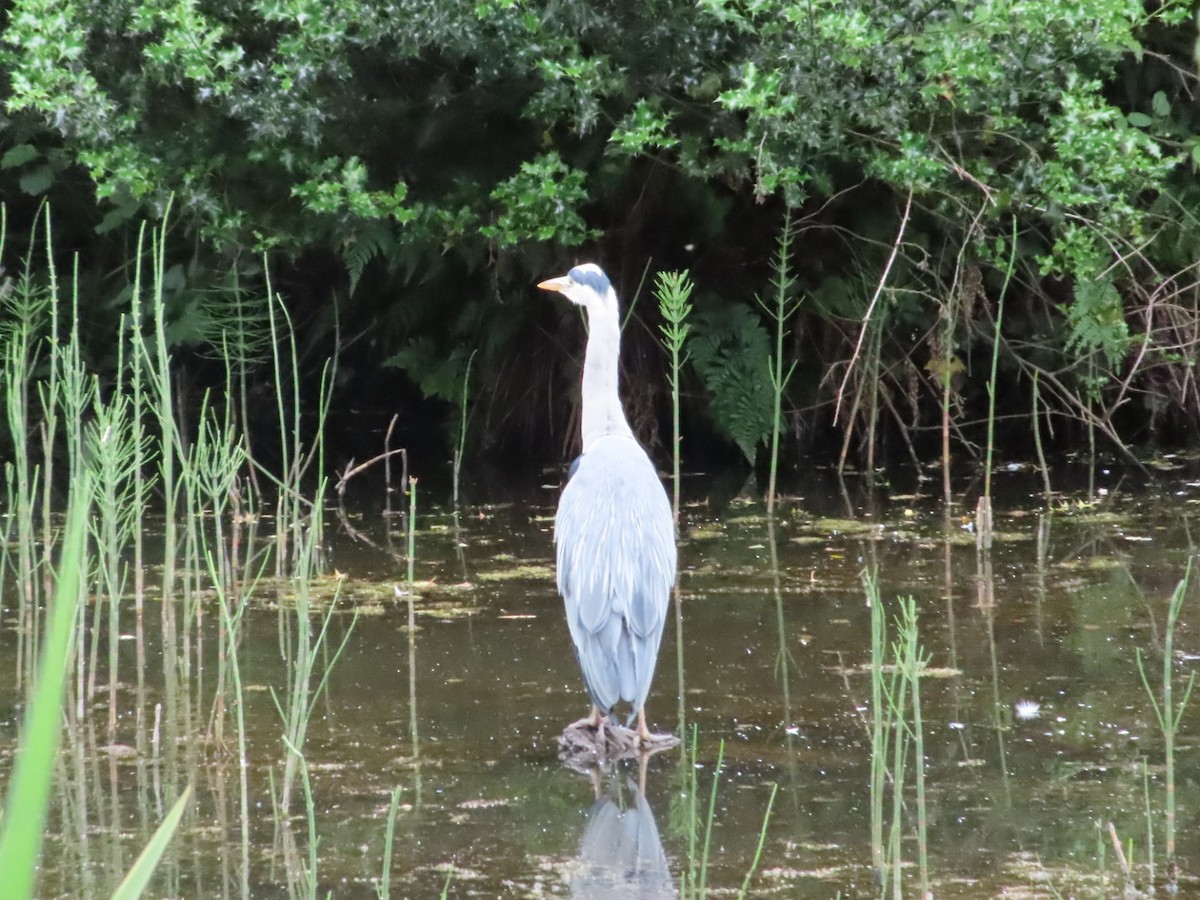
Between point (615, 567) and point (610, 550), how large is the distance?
0.28ft

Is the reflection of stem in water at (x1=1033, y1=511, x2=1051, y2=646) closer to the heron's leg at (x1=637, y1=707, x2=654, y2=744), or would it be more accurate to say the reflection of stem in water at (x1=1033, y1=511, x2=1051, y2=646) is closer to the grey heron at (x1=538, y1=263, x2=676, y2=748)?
the grey heron at (x1=538, y1=263, x2=676, y2=748)

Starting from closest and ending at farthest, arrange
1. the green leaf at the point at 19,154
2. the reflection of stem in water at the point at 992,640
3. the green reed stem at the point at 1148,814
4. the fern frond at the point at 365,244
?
the green reed stem at the point at 1148,814
the reflection of stem in water at the point at 992,640
the fern frond at the point at 365,244
the green leaf at the point at 19,154

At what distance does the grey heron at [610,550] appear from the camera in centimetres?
347

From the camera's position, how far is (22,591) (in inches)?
160

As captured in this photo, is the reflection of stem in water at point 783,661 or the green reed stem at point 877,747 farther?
the reflection of stem in water at point 783,661

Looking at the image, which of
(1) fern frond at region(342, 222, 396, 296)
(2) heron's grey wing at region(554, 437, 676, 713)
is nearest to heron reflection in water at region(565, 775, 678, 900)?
(2) heron's grey wing at region(554, 437, 676, 713)

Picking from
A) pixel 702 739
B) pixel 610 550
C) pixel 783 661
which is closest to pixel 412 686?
pixel 610 550

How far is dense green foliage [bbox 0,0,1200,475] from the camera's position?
602 centimetres

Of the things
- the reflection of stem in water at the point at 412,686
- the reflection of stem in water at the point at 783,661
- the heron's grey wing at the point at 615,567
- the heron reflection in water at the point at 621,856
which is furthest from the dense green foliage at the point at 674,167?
the heron reflection in water at the point at 621,856

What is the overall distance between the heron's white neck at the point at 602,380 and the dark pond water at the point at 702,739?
63 cm

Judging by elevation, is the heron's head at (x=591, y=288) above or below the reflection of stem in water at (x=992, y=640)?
above

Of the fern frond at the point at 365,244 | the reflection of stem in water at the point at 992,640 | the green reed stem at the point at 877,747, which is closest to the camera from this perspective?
the green reed stem at the point at 877,747

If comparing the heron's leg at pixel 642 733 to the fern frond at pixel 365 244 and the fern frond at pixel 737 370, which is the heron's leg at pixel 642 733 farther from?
the fern frond at pixel 365 244

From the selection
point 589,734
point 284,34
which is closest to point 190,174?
point 284,34
